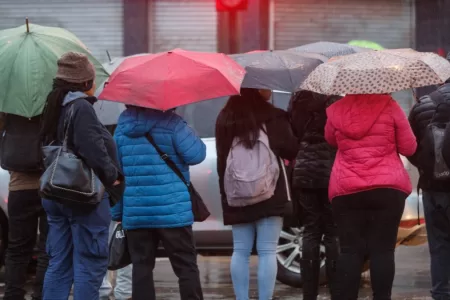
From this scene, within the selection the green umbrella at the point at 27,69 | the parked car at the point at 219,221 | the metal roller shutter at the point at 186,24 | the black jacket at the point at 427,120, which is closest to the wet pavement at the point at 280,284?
the parked car at the point at 219,221

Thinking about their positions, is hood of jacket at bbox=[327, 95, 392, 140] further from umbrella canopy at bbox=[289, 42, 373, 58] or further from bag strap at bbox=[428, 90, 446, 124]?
umbrella canopy at bbox=[289, 42, 373, 58]

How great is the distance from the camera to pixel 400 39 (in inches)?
648

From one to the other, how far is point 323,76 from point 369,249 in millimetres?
1187

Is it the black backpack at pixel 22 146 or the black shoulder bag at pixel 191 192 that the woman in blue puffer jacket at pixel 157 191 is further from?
the black backpack at pixel 22 146

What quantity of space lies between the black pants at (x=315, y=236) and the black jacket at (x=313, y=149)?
0.12 m

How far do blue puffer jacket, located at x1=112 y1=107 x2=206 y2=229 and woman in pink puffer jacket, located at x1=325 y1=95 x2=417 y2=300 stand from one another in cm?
95

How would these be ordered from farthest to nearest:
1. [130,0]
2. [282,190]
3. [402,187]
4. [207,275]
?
[130,0]
[207,275]
[282,190]
[402,187]

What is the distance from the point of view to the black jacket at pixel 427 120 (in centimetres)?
736

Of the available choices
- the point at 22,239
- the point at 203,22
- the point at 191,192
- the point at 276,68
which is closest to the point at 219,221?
the point at 276,68

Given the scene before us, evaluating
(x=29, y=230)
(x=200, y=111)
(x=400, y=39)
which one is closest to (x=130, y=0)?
(x=400, y=39)

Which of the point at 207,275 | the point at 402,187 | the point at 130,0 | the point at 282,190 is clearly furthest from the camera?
the point at 130,0

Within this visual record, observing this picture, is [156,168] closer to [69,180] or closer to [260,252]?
[69,180]

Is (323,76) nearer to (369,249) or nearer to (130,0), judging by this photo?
(369,249)

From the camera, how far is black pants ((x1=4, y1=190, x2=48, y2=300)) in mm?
7660
